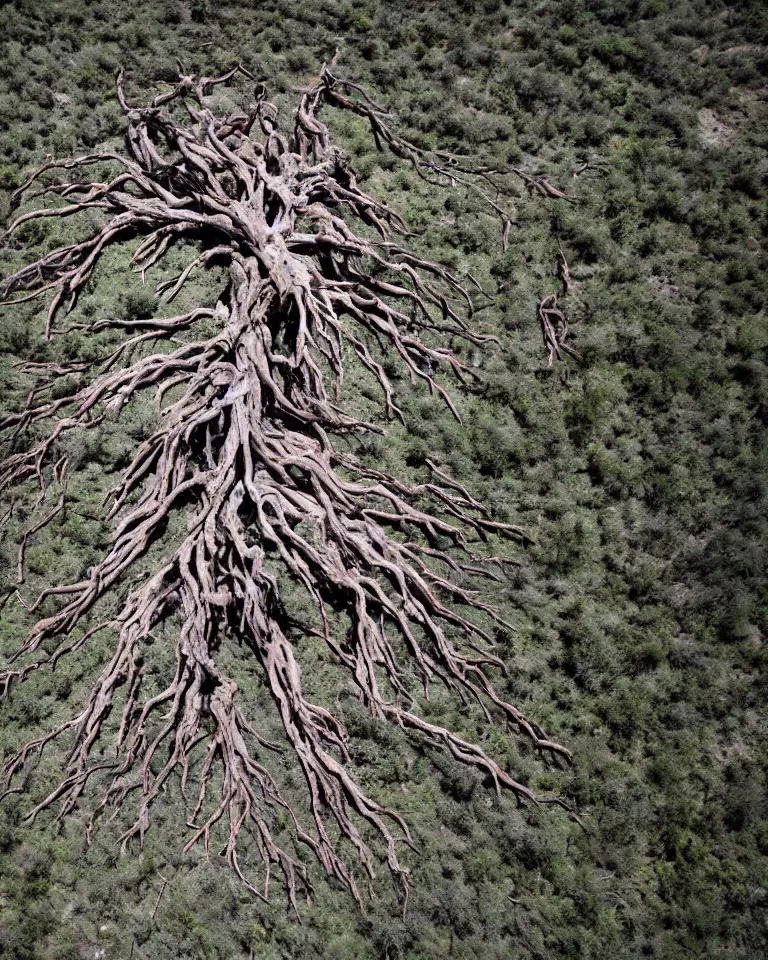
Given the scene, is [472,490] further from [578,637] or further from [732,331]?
[732,331]

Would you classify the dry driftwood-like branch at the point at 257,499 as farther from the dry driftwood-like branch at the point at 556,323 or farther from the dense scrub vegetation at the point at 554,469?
the dry driftwood-like branch at the point at 556,323

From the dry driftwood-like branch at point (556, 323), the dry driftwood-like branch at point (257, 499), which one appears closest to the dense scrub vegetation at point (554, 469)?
the dry driftwood-like branch at point (556, 323)

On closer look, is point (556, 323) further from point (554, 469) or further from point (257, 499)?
point (257, 499)

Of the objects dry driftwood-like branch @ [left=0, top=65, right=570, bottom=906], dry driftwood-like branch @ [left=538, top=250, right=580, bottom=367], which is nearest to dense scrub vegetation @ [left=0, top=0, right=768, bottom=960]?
dry driftwood-like branch @ [left=538, top=250, right=580, bottom=367]

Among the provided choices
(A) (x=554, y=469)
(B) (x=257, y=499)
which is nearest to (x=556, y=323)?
(A) (x=554, y=469)

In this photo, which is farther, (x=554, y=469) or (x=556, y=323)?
(x=556, y=323)

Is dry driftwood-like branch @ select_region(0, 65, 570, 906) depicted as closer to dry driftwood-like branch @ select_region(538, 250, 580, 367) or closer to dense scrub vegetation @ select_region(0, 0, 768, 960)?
dense scrub vegetation @ select_region(0, 0, 768, 960)

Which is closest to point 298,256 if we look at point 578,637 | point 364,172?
point 364,172
